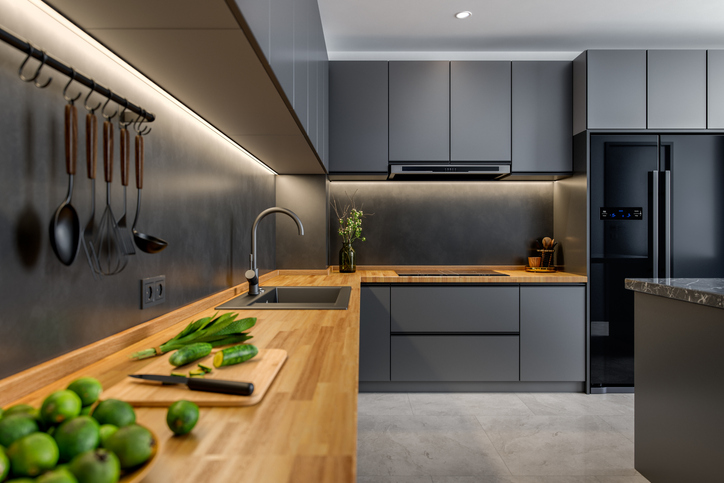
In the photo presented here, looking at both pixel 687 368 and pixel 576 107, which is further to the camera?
pixel 576 107

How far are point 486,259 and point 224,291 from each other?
7.58 ft

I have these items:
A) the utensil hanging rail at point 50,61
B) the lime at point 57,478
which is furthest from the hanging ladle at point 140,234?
the lime at point 57,478

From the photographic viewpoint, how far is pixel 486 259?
346 centimetres

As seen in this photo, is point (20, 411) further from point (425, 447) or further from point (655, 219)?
point (655, 219)

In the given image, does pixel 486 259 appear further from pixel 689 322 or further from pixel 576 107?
pixel 689 322

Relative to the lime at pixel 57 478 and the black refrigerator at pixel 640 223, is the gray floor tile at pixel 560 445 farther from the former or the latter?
the lime at pixel 57 478

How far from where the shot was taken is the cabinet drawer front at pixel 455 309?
9.34 ft

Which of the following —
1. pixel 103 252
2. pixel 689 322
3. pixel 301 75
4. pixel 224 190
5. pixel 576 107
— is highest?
pixel 576 107

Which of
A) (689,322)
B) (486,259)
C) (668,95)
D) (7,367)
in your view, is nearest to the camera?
(7,367)

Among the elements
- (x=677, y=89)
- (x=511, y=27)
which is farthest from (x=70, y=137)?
(x=677, y=89)

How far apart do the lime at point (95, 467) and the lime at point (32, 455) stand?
0.08 feet

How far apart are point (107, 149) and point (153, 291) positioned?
1.71ft

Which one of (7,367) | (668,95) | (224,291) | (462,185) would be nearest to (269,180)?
(224,291)

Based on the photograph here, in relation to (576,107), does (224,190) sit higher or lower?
lower
